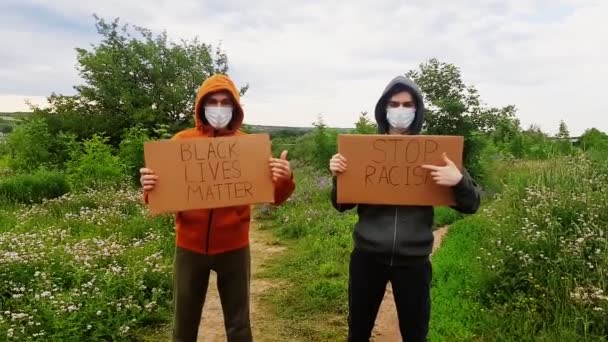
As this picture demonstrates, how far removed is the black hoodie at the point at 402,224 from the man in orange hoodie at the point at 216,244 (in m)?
0.59

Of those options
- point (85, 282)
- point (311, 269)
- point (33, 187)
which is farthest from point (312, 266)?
point (33, 187)

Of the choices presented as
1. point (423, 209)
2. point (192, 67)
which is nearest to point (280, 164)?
point (423, 209)

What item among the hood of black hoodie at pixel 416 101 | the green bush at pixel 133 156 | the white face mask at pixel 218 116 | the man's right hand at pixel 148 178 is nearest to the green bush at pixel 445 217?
the hood of black hoodie at pixel 416 101

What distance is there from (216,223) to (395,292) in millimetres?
1257

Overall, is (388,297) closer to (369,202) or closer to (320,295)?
(320,295)

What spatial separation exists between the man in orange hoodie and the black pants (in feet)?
2.40

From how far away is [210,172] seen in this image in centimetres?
329

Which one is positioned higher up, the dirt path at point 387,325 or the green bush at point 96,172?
the green bush at point 96,172

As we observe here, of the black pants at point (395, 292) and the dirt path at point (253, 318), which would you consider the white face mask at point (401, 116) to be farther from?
the dirt path at point (253, 318)

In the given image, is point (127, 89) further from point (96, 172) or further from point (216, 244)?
point (216, 244)

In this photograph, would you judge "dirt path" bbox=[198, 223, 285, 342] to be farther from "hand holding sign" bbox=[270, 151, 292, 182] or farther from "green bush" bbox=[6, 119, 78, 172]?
"green bush" bbox=[6, 119, 78, 172]

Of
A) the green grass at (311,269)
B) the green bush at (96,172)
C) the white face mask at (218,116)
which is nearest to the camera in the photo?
the white face mask at (218,116)

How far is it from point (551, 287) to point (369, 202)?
239 centimetres

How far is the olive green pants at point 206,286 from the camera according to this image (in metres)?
3.28
